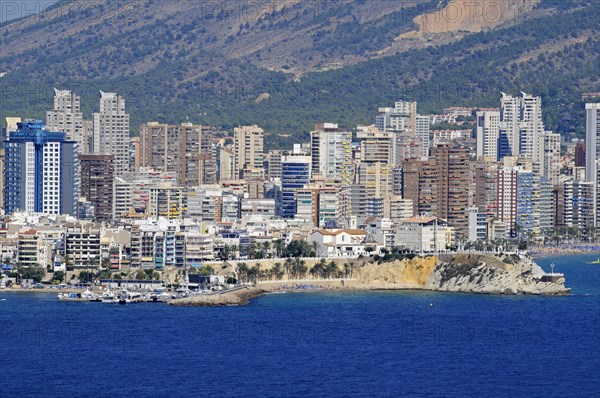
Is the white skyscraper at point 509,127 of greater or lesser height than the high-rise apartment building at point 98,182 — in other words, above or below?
above

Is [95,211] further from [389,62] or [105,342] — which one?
[389,62]

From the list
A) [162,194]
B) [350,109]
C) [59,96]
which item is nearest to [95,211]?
[162,194]

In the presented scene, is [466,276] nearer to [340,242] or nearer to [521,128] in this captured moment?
[340,242]

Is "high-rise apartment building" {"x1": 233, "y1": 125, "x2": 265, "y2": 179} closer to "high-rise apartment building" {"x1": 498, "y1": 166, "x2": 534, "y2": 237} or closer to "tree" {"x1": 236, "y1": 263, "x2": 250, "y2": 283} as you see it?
"high-rise apartment building" {"x1": 498, "y1": 166, "x2": 534, "y2": 237}

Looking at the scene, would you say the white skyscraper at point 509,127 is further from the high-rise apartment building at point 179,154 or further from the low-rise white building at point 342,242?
the low-rise white building at point 342,242

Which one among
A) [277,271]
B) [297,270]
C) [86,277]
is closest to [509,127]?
[297,270]

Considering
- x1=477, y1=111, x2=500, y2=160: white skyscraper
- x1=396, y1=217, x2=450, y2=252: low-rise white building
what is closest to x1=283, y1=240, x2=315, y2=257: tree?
x1=396, y1=217, x2=450, y2=252: low-rise white building

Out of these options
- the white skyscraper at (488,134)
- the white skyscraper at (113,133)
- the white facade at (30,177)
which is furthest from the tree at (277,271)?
the white skyscraper at (488,134)
